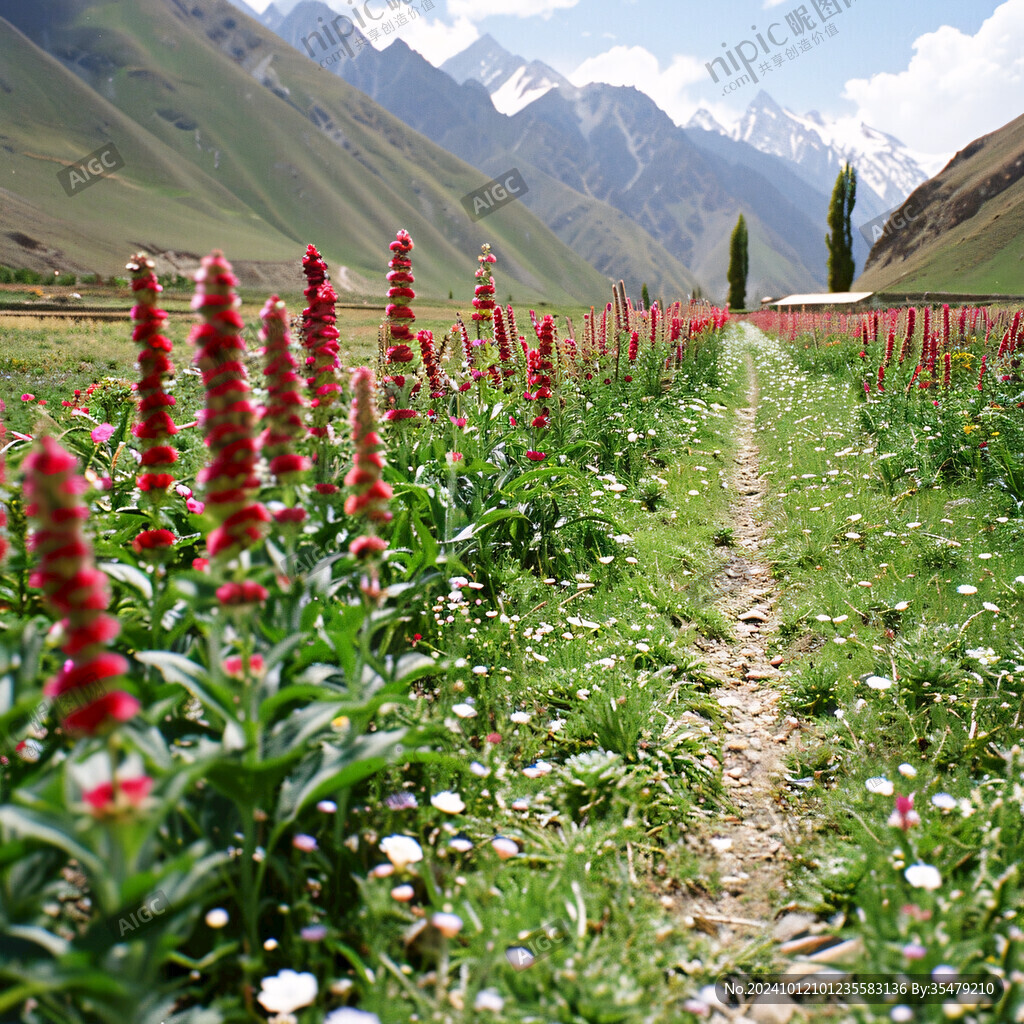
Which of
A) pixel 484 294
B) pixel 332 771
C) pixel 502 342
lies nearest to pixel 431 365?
pixel 484 294

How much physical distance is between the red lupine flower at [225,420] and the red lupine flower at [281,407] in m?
0.41

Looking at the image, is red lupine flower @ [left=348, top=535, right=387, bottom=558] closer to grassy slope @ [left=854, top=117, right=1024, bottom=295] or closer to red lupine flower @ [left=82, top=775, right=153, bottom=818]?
red lupine flower @ [left=82, top=775, right=153, bottom=818]

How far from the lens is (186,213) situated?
164 metres

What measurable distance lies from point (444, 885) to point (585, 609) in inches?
108

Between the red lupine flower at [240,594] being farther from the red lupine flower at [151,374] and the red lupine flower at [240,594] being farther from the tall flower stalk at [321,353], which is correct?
the tall flower stalk at [321,353]

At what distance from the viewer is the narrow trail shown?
266cm

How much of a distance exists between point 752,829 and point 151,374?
11.7 ft

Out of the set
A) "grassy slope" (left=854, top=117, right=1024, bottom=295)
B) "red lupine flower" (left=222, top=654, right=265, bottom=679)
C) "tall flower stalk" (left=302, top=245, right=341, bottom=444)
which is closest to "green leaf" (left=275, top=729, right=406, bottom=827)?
"red lupine flower" (left=222, top=654, right=265, bottom=679)

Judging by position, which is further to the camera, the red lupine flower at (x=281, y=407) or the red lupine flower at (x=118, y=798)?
the red lupine flower at (x=281, y=407)

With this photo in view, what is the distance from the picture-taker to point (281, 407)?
272 cm

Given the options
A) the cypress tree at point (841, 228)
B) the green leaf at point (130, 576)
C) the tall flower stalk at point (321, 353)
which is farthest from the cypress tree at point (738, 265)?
the green leaf at point (130, 576)

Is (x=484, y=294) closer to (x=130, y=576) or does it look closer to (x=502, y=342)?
(x=502, y=342)

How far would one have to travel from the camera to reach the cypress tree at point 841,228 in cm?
6412

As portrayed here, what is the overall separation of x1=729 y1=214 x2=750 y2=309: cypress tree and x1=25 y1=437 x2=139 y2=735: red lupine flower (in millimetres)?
81636
